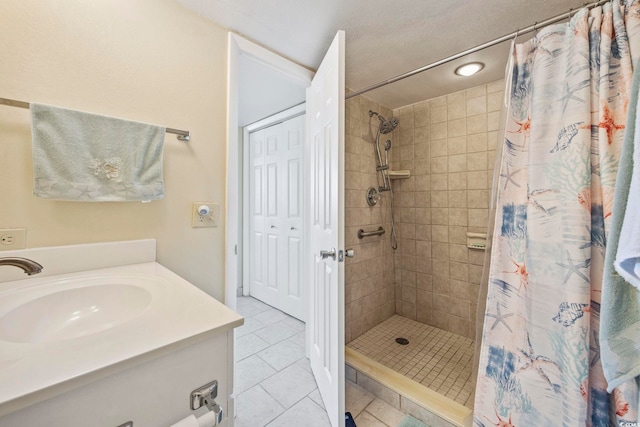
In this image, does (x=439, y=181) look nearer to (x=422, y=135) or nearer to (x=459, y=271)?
(x=422, y=135)

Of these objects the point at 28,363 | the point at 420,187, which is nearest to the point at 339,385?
the point at 28,363

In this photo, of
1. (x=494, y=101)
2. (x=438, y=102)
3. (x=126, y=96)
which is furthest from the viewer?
(x=438, y=102)

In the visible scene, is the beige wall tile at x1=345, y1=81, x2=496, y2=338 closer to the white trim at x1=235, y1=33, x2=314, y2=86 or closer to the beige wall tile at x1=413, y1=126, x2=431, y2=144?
the beige wall tile at x1=413, y1=126, x2=431, y2=144

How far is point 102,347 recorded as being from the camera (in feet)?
1.57

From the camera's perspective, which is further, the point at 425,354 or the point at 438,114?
the point at 438,114

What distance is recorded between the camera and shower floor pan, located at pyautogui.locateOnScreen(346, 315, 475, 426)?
131 centimetres

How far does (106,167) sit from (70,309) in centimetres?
54

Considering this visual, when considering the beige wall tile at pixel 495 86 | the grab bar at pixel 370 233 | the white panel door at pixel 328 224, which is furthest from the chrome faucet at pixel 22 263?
the beige wall tile at pixel 495 86

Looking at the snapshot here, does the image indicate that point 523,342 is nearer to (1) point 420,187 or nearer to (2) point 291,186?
(1) point 420,187

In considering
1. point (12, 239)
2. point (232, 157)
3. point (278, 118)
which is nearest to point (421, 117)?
point (278, 118)

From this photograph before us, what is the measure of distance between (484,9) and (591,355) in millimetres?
1565

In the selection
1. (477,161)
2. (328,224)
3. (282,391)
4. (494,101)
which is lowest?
(282,391)

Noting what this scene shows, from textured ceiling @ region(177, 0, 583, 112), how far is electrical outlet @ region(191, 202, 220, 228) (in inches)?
38.2

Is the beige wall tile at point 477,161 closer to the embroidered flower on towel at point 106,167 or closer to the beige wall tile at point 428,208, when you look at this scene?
the beige wall tile at point 428,208
